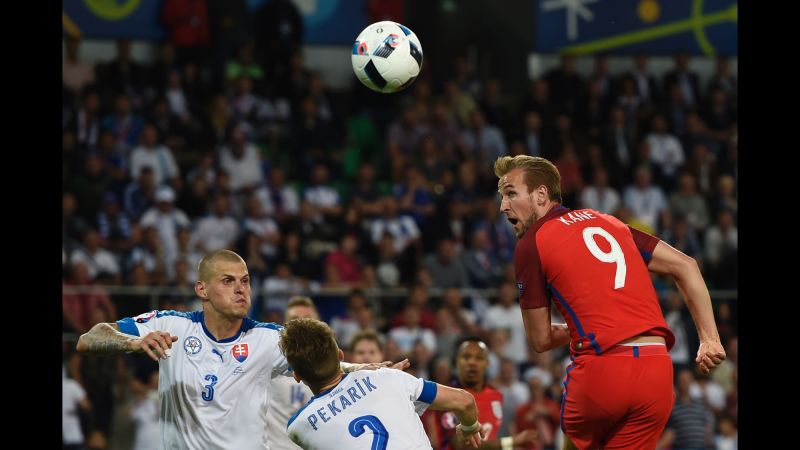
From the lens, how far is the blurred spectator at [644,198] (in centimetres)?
1772

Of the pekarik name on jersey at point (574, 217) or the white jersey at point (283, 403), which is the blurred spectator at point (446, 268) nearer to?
the white jersey at point (283, 403)

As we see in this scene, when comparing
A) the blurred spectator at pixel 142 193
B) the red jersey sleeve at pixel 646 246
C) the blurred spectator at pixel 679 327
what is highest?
the blurred spectator at pixel 142 193

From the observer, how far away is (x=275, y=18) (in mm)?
18891

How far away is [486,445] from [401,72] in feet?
9.53

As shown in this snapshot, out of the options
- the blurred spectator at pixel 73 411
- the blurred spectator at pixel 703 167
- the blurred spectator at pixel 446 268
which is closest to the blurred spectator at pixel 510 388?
the blurred spectator at pixel 446 268

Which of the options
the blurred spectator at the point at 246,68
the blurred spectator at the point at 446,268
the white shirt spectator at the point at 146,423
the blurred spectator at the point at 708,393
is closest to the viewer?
the white shirt spectator at the point at 146,423

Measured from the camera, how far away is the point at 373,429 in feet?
18.9

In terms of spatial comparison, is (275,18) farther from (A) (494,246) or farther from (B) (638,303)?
(B) (638,303)

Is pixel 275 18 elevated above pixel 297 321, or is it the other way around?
pixel 275 18

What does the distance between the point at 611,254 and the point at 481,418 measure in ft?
10.4

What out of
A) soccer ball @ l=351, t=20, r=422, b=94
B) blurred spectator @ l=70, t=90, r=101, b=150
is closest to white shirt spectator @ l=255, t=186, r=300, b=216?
blurred spectator @ l=70, t=90, r=101, b=150

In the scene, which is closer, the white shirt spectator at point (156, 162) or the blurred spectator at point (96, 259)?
the blurred spectator at point (96, 259)

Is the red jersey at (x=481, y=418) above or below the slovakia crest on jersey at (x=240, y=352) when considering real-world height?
below
